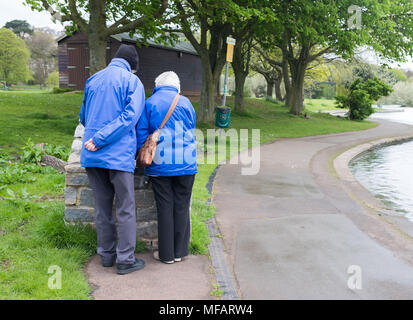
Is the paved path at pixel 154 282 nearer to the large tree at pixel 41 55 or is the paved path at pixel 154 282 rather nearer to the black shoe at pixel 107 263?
the black shoe at pixel 107 263

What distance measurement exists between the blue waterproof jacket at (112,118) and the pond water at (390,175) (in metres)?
5.02

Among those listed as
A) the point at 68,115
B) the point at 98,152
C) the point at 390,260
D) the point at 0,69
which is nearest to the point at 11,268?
the point at 98,152

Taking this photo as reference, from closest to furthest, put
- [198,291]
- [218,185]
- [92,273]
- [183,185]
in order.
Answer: [198,291]
[92,273]
[183,185]
[218,185]

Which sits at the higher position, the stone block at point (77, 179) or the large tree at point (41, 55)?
the large tree at point (41, 55)

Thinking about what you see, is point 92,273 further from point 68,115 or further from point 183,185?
point 68,115

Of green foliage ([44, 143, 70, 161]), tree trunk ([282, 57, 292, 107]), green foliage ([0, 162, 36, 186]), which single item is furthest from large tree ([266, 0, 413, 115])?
green foliage ([0, 162, 36, 186])

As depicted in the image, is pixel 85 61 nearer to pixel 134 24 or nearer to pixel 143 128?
pixel 134 24

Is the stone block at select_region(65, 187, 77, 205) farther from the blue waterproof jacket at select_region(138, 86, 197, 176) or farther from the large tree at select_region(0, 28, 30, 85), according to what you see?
the large tree at select_region(0, 28, 30, 85)

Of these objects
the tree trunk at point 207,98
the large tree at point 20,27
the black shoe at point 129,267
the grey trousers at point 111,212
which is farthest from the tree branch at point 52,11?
the large tree at point 20,27

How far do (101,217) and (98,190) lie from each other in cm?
28

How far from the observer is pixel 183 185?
13.7 feet

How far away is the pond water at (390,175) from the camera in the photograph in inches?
312

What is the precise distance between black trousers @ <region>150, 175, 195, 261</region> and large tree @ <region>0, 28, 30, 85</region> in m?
64.2

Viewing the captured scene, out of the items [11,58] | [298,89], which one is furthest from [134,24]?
[11,58]
